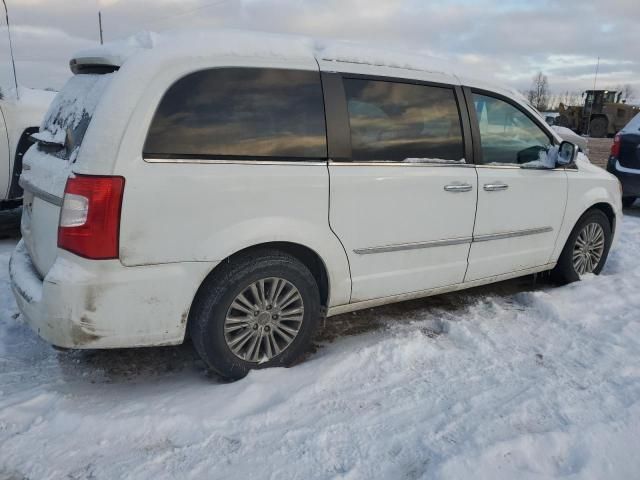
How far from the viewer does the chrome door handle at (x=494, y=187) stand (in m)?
3.73

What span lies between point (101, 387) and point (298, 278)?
1.23m

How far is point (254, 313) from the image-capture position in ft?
9.65

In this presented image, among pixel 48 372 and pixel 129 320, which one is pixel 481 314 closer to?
pixel 129 320

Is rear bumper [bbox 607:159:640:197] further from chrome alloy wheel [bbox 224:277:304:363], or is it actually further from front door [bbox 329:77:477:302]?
chrome alloy wheel [bbox 224:277:304:363]

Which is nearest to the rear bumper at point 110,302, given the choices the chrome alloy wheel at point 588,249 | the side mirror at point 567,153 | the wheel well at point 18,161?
the side mirror at point 567,153

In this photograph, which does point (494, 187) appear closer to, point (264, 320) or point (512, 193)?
point (512, 193)

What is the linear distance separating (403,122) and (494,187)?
870 millimetres

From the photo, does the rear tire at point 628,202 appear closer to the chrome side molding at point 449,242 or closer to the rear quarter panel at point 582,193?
the rear quarter panel at point 582,193

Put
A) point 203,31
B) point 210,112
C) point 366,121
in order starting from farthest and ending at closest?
1. point 366,121
2. point 203,31
3. point 210,112

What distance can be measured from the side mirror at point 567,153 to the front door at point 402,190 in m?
0.96

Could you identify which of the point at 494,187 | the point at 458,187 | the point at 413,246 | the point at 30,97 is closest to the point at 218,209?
the point at 413,246

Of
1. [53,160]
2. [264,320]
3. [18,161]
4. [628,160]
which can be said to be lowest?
[264,320]

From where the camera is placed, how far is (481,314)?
4.00m

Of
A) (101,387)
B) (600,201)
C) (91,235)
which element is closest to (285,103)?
(91,235)
